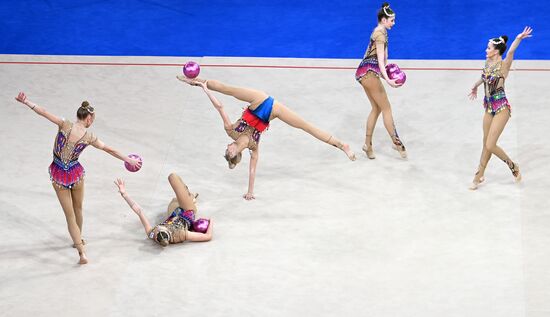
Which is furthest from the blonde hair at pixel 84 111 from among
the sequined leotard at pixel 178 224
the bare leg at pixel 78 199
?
the sequined leotard at pixel 178 224

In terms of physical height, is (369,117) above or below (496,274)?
above

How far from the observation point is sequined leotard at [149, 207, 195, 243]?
10.4 metres

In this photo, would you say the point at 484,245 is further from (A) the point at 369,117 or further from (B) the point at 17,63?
(B) the point at 17,63

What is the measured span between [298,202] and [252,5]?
5.39m

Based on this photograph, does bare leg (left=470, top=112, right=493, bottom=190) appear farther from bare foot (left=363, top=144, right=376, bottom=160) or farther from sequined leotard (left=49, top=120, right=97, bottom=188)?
sequined leotard (left=49, top=120, right=97, bottom=188)

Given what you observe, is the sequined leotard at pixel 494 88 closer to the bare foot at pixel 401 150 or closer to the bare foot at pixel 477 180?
the bare foot at pixel 477 180

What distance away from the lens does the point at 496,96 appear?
35.1 ft

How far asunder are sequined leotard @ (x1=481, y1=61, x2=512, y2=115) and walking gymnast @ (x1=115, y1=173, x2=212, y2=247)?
11.7 ft

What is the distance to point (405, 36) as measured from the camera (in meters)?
14.5

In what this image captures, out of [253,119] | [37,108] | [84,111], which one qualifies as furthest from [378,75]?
[37,108]

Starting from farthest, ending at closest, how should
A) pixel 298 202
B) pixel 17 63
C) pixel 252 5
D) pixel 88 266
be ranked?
pixel 252 5 < pixel 17 63 < pixel 298 202 < pixel 88 266

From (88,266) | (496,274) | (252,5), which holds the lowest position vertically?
(496,274)

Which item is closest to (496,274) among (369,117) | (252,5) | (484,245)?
(484,245)

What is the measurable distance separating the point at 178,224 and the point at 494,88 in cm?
398
